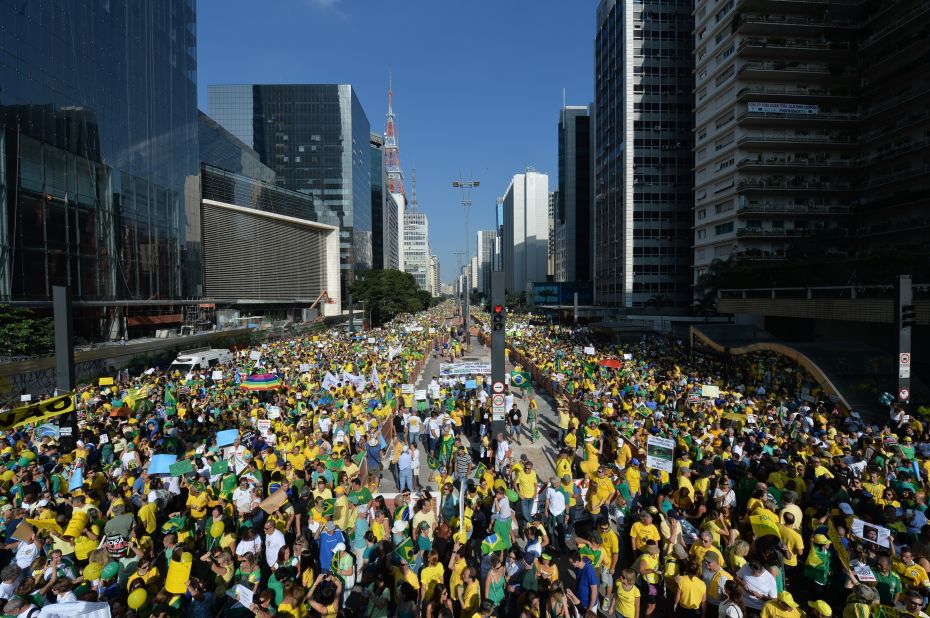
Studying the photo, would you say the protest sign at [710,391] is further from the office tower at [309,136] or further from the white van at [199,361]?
the office tower at [309,136]

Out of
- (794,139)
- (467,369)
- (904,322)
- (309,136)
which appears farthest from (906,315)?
(309,136)

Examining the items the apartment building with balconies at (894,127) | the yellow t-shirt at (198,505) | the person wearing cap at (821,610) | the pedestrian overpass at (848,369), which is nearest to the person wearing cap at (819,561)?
the person wearing cap at (821,610)

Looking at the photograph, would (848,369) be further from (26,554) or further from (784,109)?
(784,109)

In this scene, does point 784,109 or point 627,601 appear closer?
point 627,601

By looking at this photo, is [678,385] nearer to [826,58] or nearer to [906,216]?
[906,216]

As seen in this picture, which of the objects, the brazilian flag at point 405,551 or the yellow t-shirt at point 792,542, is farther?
the brazilian flag at point 405,551

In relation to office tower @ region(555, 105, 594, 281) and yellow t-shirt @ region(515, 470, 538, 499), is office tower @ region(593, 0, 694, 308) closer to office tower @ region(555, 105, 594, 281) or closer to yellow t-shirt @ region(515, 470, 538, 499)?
office tower @ region(555, 105, 594, 281)
